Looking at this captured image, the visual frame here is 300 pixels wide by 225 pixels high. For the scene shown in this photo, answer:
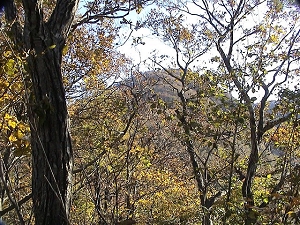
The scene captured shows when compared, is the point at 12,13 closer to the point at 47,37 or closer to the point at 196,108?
the point at 47,37

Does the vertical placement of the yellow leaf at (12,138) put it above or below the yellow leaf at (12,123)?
below

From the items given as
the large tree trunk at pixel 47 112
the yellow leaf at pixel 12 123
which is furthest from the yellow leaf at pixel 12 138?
the large tree trunk at pixel 47 112

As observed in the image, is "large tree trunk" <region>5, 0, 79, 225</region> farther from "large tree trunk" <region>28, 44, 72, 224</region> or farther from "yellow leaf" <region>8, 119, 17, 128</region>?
"yellow leaf" <region>8, 119, 17, 128</region>

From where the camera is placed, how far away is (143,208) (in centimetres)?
1002

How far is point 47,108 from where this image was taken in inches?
94.8

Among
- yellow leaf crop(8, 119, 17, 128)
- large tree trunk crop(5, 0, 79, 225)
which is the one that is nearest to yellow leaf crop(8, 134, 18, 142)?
yellow leaf crop(8, 119, 17, 128)

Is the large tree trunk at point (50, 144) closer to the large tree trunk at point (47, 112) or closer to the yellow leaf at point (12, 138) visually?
the large tree trunk at point (47, 112)

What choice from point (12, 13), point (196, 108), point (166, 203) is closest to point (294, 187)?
point (196, 108)

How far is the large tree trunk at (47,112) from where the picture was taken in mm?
2393

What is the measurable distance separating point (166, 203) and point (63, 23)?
7848 millimetres

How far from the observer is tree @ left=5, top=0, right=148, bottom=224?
2.39 m

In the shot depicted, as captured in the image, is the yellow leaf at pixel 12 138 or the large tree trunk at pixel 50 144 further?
the large tree trunk at pixel 50 144

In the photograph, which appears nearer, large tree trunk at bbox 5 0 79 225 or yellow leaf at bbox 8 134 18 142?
yellow leaf at bbox 8 134 18 142

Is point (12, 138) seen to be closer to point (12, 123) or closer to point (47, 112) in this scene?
point (12, 123)
